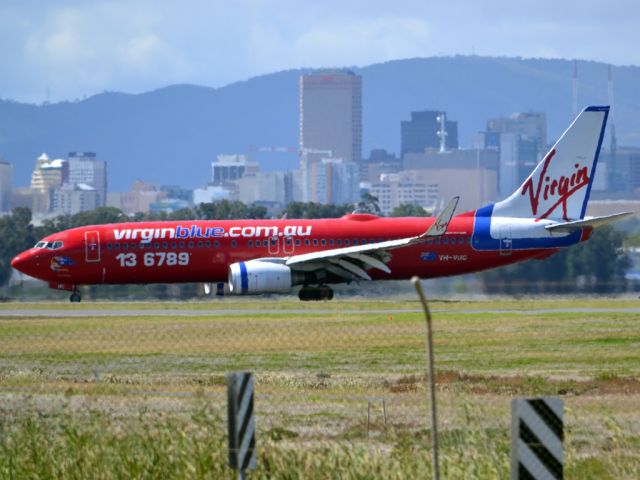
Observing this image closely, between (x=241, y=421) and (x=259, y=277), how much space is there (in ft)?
116

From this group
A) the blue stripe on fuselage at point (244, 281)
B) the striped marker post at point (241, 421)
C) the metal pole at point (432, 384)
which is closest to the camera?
the metal pole at point (432, 384)

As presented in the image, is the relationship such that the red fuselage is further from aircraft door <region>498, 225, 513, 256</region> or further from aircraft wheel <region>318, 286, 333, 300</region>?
aircraft wheel <region>318, 286, 333, 300</region>

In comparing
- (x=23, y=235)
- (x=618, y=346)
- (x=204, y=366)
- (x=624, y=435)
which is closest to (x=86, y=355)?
(x=204, y=366)

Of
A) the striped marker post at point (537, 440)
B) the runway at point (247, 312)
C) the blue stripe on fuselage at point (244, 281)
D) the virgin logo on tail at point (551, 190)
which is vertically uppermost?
the virgin logo on tail at point (551, 190)

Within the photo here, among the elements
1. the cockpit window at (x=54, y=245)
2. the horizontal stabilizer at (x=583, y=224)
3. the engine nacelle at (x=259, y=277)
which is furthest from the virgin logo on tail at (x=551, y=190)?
the cockpit window at (x=54, y=245)

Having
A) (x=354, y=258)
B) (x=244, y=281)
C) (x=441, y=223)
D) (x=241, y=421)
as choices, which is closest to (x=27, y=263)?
(x=244, y=281)

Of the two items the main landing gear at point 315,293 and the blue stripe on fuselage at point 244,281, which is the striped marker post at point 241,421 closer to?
the blue stripe on fuselage at point 244,281

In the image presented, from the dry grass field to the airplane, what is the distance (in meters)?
8.19

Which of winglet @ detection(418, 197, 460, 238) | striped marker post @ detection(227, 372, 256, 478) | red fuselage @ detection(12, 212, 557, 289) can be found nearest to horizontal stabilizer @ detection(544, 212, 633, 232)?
red fuselage @ detection(12, 212, 557, 289)

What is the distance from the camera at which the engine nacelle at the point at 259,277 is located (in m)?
50.3

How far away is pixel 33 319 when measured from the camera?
142 ft

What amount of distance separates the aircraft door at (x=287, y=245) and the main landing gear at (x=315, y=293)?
143 cm

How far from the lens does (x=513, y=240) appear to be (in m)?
53.0

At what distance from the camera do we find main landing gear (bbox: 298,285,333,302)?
5284cm
